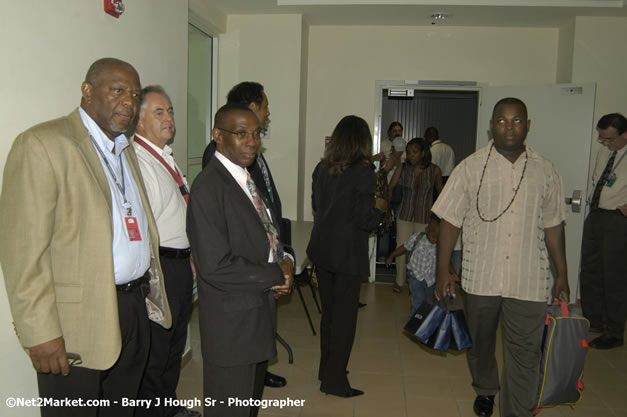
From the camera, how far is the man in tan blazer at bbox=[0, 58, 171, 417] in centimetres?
151

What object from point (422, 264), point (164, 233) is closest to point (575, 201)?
point (422, 264)

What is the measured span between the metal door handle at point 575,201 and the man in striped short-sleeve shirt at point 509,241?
2806 millimetres

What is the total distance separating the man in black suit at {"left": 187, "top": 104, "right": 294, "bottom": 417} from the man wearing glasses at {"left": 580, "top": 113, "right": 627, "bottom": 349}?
3.45 metres

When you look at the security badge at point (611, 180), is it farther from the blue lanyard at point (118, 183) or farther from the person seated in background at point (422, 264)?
the blue lanyard at point (118, 183)

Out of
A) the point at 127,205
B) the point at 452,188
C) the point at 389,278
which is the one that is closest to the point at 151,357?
the point at 127,205

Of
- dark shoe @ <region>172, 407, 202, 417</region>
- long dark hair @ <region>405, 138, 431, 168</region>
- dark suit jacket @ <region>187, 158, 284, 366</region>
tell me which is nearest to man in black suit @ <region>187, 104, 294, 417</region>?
dark suit jacket @ <region>187, 158, 284, 366</region>

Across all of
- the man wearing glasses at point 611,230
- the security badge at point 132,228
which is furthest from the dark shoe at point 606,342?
the security badge at point 132,228

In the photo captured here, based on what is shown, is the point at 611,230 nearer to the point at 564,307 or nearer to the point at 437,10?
the point at 564,307

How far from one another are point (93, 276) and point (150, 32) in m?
1.93

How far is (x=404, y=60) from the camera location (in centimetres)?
609

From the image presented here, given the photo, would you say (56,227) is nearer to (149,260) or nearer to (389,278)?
(149,260)

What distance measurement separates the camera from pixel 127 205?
187cm

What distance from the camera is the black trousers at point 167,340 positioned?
247 cm

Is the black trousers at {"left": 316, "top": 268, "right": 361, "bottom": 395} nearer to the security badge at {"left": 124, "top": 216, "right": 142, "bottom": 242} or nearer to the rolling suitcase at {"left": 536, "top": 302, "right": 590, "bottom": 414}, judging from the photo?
the rolling suitcase at {"left": 536, "top": 302, "right": 590, "bottom": 414}
